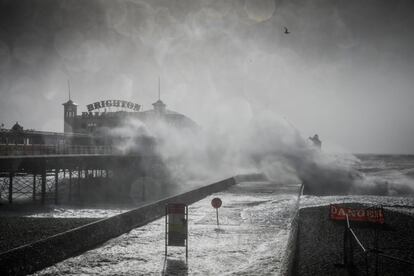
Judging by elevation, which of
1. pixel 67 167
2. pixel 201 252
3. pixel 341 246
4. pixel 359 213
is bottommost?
pixel 341 246

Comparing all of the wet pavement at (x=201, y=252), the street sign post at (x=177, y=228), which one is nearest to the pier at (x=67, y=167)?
the wet pavement at (x=201, y=252)

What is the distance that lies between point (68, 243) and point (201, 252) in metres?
5.17

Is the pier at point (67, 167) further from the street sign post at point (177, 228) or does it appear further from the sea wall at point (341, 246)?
the sea wall at point (341, 246)

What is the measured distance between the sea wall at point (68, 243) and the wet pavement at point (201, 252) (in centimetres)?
42

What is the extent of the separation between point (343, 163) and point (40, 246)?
2134 inches

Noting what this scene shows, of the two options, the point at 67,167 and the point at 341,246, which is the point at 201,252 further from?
the point at 67,167

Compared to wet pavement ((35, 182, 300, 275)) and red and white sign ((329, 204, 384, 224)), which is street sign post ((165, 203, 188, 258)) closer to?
wet pavement ((35, 182, 300, 275))

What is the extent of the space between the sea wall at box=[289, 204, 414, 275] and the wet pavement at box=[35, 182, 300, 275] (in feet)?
3.07

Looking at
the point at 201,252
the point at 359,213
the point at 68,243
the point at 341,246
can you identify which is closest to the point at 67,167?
the point at 68,243

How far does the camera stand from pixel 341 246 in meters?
15.4

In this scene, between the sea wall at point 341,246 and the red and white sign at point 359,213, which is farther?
the red and white sign at point 359,213

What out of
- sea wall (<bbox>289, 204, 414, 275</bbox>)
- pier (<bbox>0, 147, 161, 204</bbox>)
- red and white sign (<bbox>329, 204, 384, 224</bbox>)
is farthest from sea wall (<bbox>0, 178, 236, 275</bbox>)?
pier (<bbox>0, 147, 161, 204</bbox>)

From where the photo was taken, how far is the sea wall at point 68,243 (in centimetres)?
1148

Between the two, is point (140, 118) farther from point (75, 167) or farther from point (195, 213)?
point (195, 213)
